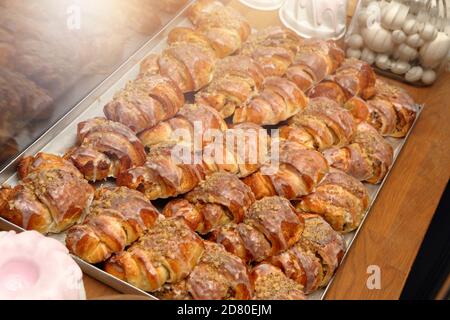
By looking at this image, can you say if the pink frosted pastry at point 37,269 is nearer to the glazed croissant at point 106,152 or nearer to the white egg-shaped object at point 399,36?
the glazed croissant at point 106,152

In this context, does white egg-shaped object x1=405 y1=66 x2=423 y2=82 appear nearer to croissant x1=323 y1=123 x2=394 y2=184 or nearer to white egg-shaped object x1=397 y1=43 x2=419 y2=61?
white egg-shaped object x1=397 y1=43 x2=419 y2=61

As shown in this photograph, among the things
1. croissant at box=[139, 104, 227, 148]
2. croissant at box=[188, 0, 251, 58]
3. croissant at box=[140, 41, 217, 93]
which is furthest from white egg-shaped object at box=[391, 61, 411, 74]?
croissant at box=[139, 104, 227, 148]

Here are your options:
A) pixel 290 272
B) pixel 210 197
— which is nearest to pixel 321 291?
pixel 290 272

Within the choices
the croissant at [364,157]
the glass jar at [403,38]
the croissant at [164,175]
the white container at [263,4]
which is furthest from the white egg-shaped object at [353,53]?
the croissant at [164,175]

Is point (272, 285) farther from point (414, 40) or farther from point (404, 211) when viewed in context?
point (414, 40)

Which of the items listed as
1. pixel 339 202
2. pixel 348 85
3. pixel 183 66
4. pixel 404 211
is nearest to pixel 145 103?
pixel 183 66

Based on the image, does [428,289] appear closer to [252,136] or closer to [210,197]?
[210,197]
